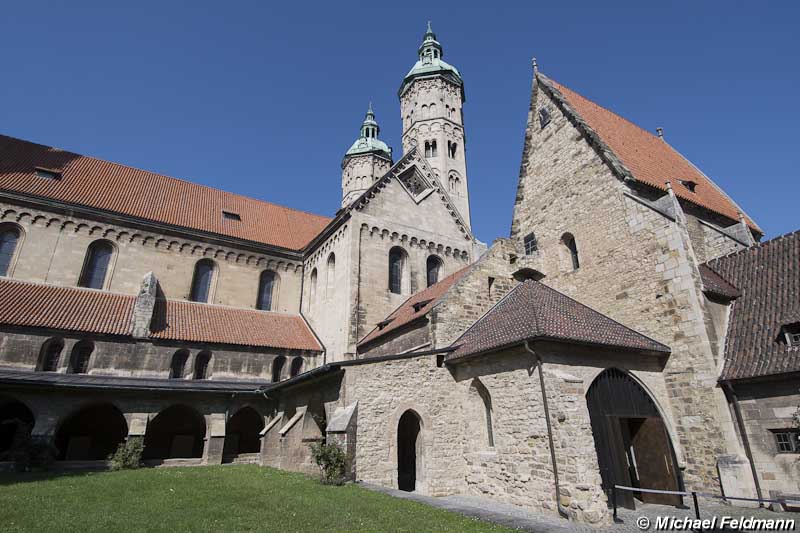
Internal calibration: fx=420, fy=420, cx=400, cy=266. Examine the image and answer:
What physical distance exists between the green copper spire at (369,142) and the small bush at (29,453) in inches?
1297

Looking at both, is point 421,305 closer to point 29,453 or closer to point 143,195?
point 29,453

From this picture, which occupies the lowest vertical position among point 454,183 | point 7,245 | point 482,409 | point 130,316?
point 482,409

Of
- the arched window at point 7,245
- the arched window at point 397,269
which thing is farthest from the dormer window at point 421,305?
the arched window at point 7,245

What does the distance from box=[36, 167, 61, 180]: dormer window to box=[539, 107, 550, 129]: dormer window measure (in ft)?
80.8

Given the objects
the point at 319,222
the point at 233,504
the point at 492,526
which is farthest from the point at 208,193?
the point at 492,526

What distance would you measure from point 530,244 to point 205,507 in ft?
48.1

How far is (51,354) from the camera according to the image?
17328mm

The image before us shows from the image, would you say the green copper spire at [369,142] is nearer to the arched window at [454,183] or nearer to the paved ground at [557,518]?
the arched window at [454,183]

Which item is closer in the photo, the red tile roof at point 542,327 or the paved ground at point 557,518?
the paved ground at point 557,518

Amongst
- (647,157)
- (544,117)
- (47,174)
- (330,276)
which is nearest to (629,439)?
(647,157)

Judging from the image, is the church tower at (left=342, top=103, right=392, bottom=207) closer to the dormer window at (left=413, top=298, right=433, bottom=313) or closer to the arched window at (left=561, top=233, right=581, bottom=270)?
the dormer window at (left=413, top=298, right=433, bottom=313)

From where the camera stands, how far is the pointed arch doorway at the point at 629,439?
32.5 ft

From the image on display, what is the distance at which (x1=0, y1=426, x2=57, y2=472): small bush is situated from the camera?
47.7 ft

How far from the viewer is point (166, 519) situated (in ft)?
25.4
